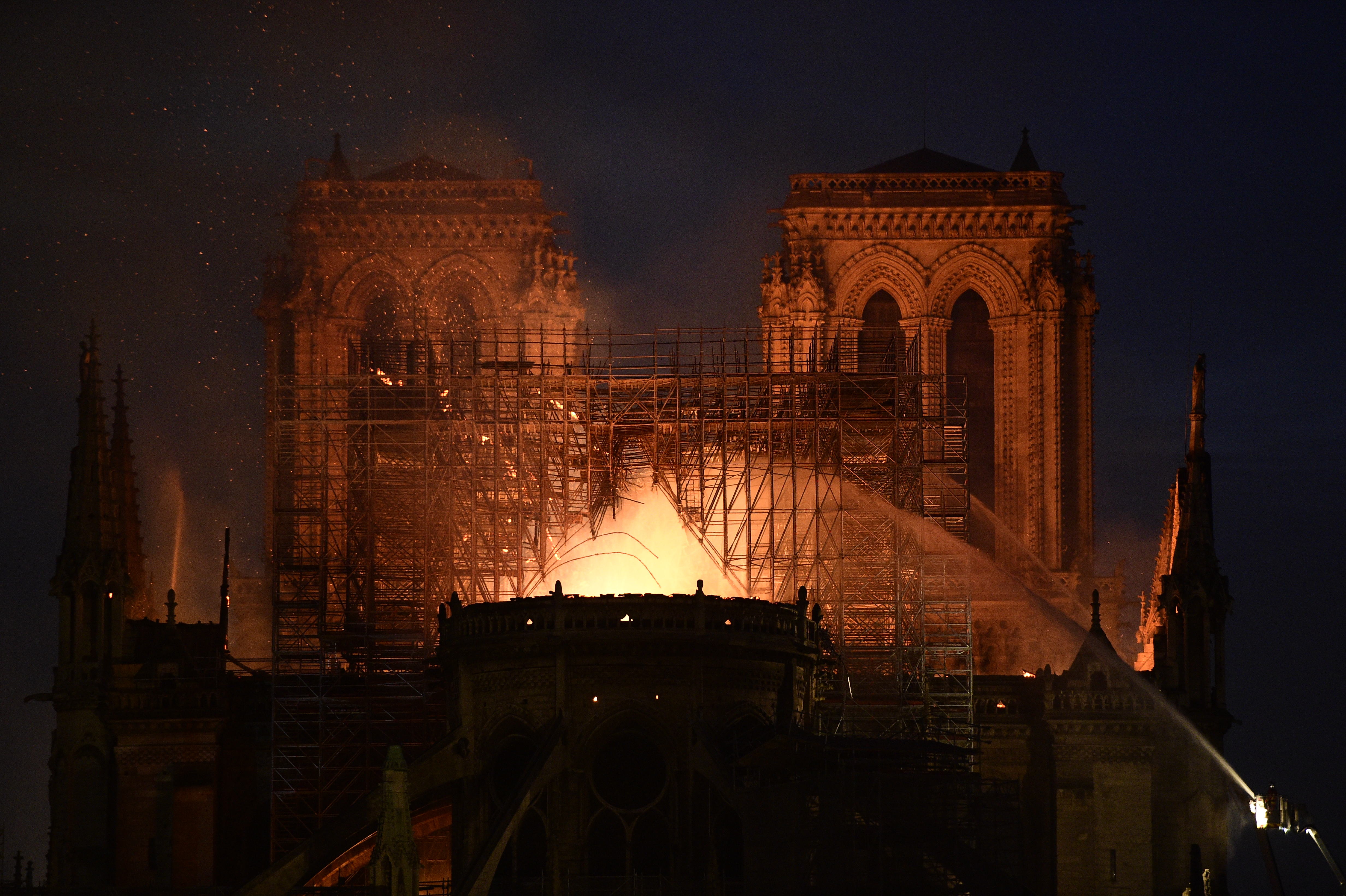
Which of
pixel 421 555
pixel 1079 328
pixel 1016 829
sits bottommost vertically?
pixel 1016 829

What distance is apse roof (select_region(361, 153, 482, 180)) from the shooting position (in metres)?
85.8

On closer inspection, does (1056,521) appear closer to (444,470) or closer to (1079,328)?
(1079,328)

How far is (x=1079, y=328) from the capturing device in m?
85.3

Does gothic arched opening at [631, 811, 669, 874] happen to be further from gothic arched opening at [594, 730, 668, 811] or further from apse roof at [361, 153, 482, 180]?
apse roof at [361, 153, 482, 180]

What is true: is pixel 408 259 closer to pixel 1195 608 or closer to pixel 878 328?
pixel 878 328

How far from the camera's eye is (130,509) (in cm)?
7738

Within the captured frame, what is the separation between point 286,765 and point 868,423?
60.2ft

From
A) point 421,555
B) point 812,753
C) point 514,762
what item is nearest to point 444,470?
point 421,555

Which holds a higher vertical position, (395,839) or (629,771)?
(629,771)

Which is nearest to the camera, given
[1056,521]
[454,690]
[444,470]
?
[454,690]

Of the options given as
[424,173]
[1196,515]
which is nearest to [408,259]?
[424,173]

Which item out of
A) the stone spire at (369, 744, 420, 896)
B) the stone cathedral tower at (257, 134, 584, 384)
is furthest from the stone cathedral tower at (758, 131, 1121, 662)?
the stone spire at (369, 744, 420, 896)

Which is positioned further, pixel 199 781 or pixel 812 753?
pixel 199 781

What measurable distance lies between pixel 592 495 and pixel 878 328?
14.8 m
